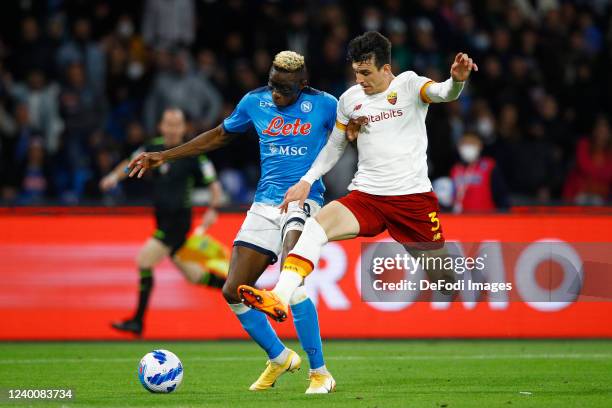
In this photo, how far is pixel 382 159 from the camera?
28.2ft

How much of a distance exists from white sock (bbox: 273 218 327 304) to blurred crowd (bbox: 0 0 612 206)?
7.20 metres

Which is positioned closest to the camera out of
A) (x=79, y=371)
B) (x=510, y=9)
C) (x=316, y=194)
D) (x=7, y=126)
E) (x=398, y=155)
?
(x=398, y=155)

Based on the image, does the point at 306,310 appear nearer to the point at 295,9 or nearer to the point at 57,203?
the point at 57,203

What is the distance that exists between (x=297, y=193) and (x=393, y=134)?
0.85 m

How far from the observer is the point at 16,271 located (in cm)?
A: 1353

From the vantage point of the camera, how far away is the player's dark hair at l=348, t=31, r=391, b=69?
8.38 meters

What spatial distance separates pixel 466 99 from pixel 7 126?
22.3 feet

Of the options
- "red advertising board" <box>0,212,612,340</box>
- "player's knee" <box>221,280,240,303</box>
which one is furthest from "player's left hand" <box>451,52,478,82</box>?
"red advertising board" <box>0,212,612,340</box>

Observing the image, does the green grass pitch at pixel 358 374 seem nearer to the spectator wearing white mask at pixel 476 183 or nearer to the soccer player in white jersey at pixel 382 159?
the soccer player in white jersey at pixel 382 159

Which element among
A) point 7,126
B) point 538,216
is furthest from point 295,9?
point 538,216

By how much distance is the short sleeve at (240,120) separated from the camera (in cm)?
916

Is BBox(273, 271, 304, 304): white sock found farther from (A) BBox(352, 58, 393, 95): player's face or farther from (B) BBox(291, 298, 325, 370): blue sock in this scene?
(A) BBox(352, 58, 393, 95): player's face

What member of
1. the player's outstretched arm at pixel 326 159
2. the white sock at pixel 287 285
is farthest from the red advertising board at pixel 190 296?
the white sock at pixel 287 285

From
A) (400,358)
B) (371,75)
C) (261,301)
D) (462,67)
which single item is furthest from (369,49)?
(400,358)
